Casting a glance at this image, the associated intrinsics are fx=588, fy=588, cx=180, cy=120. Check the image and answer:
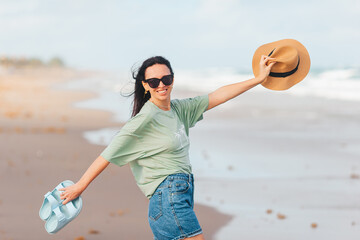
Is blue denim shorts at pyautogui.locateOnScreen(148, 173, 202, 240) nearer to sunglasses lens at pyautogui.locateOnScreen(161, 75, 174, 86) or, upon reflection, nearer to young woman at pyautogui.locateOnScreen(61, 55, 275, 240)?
young woman at pyautogui.locateOnScreen(61, 55, 275, 240)

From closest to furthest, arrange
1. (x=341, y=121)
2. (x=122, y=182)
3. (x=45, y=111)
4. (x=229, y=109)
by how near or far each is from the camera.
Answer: (x=122, y=182) < (x=341, y=121) < (x=45, y=111) < (x=229, y=109)

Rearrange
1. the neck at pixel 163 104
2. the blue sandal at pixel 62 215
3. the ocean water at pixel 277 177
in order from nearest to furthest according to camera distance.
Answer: the blue sandal at pixel 62 215 < the neck at pixel 163 104 < the ocean water at pixel 277 177

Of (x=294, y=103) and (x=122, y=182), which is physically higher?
(x=122, y=182)

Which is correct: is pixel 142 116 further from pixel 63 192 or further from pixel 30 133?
pixel 30 133

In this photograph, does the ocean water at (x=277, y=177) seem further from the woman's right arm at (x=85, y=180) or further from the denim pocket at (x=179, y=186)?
the denim pocket at (x=179, y=186)

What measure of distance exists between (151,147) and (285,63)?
1074 mm

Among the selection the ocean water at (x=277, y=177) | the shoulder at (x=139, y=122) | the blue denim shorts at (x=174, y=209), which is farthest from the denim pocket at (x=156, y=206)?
the ocean water at (x=277, y=177)

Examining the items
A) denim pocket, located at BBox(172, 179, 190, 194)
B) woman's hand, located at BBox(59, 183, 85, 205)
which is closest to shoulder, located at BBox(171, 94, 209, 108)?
denim pocket, located at BBox(172, 179, 190, 194)

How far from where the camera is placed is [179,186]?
11.2 ft

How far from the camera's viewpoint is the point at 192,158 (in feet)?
33.4

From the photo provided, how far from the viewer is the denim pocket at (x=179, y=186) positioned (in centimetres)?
340

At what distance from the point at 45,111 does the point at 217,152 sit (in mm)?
8655

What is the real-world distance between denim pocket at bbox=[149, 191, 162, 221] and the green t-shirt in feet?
0.14

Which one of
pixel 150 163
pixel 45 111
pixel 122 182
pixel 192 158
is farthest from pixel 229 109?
pixel 150 163
